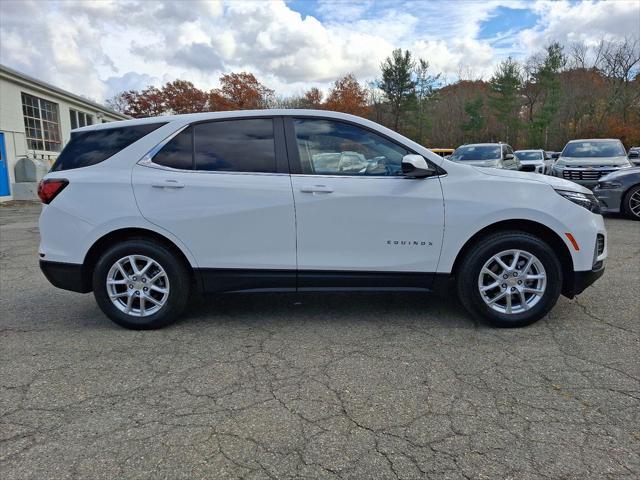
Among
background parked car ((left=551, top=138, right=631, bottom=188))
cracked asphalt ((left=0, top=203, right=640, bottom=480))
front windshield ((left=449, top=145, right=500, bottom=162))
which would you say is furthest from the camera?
front windshield ((left=449, top=145, right=500, bottom=162))

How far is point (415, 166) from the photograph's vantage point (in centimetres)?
360

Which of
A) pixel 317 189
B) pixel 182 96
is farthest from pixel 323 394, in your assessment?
pixel 182 96

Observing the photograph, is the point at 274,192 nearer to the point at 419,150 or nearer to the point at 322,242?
the point at 322,242

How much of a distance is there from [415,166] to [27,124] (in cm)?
1833

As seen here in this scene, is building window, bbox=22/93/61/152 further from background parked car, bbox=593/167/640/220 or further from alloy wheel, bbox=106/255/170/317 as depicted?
background parked car, bbox=593/167/640/220

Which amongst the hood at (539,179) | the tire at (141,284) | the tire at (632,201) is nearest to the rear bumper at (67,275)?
the tire at (141,284)

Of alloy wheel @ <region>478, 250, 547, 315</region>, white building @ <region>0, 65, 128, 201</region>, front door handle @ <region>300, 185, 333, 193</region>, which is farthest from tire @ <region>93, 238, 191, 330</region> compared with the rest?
white building @ <region>0, 65, 128, 201</region>

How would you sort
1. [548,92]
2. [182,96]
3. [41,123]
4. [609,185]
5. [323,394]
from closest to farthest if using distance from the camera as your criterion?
[323,394] < [609,185] < [41,123] < [548,92] < [182,96]

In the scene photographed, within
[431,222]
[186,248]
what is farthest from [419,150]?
[186,248]

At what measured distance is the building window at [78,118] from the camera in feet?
70.1

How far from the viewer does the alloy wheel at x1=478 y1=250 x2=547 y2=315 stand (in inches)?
148

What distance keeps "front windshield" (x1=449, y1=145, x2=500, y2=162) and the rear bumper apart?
1198 centimetres

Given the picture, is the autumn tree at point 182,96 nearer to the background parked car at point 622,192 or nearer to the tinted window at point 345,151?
the background parked car at point 622,192

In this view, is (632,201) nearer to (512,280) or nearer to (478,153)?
(478,153)
